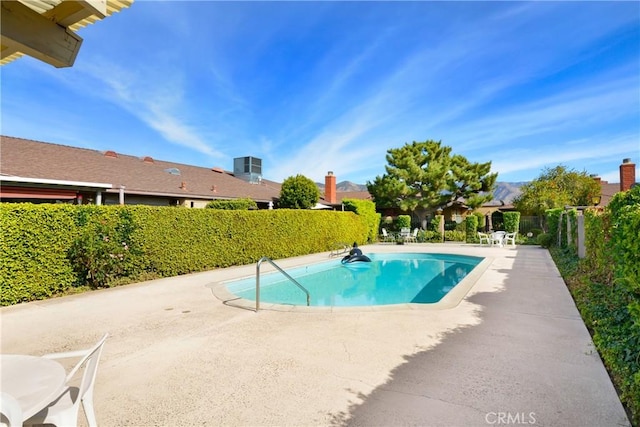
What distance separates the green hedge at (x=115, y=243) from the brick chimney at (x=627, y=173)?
33807 mm

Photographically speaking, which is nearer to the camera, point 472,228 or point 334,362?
point 334,362

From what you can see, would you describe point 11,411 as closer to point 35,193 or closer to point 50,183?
point 50,183

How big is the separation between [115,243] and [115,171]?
30.0 feet

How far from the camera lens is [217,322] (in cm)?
579

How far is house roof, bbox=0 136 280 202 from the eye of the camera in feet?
42.1

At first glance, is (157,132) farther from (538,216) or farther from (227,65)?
(538,216)

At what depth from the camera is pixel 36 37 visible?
2252mm

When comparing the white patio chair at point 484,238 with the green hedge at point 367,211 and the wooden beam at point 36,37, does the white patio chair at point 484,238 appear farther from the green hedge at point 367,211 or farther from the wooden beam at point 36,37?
the wooden beam at point 36,37

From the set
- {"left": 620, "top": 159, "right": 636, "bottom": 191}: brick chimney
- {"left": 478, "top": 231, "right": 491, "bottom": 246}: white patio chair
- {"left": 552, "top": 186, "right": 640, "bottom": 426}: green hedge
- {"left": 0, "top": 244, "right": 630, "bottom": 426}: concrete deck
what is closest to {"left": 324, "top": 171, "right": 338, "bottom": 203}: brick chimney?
{"left": 478, "top": 231, "right": 491, "bottom": 246}: white patio chair

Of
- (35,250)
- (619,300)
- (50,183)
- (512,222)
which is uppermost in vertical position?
(50,183)

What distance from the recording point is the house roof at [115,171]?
12.8 meters

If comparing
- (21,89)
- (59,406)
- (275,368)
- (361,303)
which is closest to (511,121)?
(361,303)

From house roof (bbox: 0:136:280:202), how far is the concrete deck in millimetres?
8385

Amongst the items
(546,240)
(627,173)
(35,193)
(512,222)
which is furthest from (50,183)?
(627,173)
